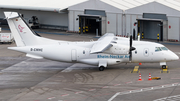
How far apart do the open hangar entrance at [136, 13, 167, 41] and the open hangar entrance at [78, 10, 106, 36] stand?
7.42 m

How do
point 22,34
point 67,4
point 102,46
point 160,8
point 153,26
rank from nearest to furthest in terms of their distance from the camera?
point 102,46
point 22,34
point 160,8
point 153,26
point 67,4

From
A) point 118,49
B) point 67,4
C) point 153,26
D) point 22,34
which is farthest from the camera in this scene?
point 67,4

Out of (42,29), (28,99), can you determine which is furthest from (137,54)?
(42,29)

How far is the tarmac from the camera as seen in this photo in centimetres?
2694

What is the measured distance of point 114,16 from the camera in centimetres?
5981

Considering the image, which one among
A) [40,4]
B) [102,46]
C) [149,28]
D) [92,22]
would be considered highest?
[40,4]

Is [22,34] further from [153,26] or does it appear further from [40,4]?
[40,4]

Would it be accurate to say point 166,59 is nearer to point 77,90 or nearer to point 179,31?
point 77,90

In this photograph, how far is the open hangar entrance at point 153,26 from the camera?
5488 centimetres

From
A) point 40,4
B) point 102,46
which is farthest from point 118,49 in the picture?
point 40,4

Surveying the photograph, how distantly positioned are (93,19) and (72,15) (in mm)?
5074

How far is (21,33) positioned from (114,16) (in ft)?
89.0

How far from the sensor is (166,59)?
117 ft

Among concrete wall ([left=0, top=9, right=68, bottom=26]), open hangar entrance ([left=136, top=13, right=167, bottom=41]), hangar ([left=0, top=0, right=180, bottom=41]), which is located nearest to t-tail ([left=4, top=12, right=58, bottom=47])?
open hangar entrance ([left=136, top=13, right=167, bottom=41])
